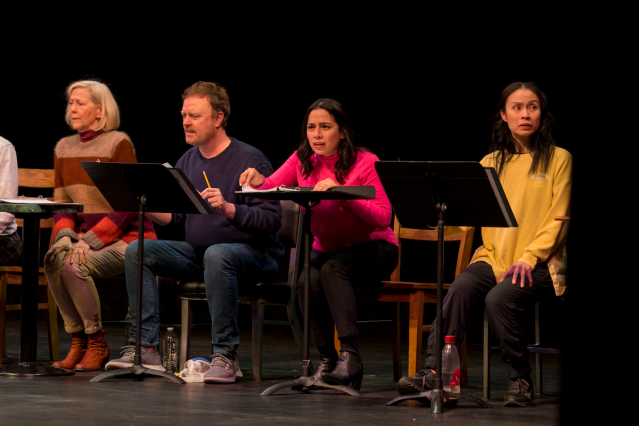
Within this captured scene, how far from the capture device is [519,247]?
2959mm

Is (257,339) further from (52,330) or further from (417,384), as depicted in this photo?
(52,330)

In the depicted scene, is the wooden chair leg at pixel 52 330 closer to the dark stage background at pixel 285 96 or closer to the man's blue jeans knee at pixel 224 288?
the man's blue jeans knee at pixel 224 288

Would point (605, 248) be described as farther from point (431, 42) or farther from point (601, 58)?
point (431, 42)

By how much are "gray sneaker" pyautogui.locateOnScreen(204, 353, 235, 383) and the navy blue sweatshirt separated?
0.51 meters

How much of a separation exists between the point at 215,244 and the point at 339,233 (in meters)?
0.55

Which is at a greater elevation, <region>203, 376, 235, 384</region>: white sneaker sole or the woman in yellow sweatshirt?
the woman in yellow sweatshirt

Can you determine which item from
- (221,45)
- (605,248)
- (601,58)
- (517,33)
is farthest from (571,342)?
(221,45)

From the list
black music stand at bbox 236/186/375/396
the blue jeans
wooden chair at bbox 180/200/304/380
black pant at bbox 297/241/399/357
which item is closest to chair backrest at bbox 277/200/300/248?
wooden chair at bbox 180/200/304/380

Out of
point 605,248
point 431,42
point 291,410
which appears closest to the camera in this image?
point 605,248

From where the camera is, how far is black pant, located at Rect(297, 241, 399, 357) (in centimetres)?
305

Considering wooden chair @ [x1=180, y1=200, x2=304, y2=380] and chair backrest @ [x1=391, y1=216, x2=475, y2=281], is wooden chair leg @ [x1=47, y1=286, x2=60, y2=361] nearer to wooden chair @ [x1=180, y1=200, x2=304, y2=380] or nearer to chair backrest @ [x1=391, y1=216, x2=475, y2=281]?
wooden chair @ [x1=180, y1=200, x2=304, y2=380]

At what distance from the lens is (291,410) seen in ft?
8.23

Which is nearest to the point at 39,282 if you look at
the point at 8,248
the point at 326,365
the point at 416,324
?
the point at 8,248

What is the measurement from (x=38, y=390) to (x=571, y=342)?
2532 mm
